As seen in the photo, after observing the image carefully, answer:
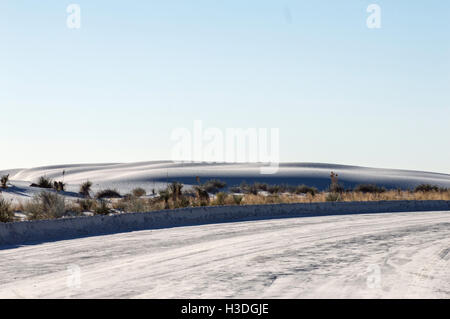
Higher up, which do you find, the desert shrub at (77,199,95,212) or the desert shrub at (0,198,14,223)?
the desert shrub at (0,198,14,223)

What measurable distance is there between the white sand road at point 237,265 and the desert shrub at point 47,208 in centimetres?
591

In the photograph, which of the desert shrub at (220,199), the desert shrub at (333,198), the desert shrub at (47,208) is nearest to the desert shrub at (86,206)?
the desert shrub at (47,208)

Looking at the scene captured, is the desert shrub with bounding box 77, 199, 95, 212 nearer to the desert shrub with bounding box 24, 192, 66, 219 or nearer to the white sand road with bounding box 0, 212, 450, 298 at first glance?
the desert shrub with bounding box 24, 192, 66, 219

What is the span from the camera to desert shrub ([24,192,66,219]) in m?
22.1

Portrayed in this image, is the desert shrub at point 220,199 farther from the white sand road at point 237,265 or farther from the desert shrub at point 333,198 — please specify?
the white sand road at point 237,265

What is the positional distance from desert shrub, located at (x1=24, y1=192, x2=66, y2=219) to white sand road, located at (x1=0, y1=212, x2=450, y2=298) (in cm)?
591

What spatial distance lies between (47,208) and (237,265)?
14.1 metres

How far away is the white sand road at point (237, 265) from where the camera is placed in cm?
823

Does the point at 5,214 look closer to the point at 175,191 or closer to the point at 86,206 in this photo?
the point at 86,206

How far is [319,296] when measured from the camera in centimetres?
779

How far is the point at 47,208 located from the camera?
2311cm

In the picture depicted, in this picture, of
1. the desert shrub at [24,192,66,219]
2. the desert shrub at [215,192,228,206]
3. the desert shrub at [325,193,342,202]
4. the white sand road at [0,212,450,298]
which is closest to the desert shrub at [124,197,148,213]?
the desert shrub at [24,192,66,219]
